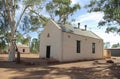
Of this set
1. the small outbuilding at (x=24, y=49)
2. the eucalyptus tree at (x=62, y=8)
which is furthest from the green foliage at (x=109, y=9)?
the small outbuilding at (x=24, y=49)

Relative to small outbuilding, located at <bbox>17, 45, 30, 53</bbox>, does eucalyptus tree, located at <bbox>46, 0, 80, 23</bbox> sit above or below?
above

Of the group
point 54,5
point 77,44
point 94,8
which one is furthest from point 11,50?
point 54,5

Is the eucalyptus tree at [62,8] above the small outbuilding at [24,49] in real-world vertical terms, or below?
above

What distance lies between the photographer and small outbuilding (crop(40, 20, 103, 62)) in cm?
2873

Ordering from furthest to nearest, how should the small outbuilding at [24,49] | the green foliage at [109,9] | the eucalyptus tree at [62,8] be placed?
the small outbuilding at [24,49] < the eucalyptus tree at [62,8] < the green foliage at [109,9]

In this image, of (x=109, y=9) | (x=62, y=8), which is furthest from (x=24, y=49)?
(x=109, y=9)

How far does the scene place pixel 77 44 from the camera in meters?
31.8

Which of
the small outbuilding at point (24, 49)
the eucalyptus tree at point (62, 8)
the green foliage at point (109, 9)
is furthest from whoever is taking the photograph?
the small outbuilding at point (24, 49)

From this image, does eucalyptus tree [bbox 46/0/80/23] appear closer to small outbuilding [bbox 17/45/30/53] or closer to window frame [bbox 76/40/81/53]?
window frame [bbox 76/40/81/53]

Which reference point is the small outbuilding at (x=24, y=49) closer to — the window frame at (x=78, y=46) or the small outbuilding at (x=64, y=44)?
the small outbuilding at (x=64, y=44)

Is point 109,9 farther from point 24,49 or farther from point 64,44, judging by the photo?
point 24,49

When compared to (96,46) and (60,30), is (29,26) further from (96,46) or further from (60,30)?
(96,46)

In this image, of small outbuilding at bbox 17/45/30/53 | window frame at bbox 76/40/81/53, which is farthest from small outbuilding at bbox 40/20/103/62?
small outbuilding at bbox 17/45/30/53

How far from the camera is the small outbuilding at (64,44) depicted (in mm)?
28734
